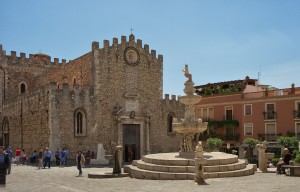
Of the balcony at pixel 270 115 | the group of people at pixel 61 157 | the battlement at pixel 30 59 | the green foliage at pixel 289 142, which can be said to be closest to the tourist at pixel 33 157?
the group of people at pixel 61 157

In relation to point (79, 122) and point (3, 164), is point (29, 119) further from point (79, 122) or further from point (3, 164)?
point (3, 164)

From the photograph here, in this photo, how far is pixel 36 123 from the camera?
103 feet

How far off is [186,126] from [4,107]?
25916 millimetres

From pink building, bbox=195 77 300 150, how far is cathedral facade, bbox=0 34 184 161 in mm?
12296

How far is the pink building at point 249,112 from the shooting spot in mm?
41969

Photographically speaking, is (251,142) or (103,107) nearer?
(103,107)

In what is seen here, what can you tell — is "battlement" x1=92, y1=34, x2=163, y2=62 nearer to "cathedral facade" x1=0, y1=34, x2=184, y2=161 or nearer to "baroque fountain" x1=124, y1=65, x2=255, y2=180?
"cathedral facade" x1=0, y1=34, x2=184, y2=161

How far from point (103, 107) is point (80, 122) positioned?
2.16 meters

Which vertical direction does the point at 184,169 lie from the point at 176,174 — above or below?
above

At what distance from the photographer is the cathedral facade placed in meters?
29.2

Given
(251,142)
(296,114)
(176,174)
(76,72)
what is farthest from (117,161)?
(296,114)

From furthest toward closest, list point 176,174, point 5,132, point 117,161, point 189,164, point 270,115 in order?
point 270,115, point 5,132, point 117,161, point 189,164, point 176,174

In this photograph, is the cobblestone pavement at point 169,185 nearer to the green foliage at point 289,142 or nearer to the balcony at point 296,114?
the green foliage at point 289,142

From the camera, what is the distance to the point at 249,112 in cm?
4519
